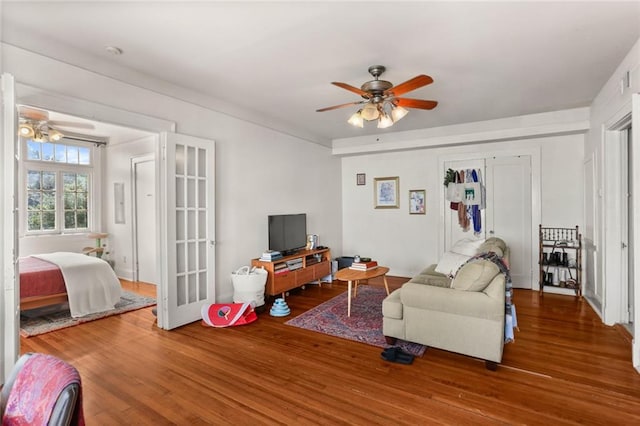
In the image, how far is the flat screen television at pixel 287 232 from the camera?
489 cm

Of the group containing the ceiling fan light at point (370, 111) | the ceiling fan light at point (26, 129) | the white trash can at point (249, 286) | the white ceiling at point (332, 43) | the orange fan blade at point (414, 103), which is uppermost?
the white ceiling at point (332, 43)

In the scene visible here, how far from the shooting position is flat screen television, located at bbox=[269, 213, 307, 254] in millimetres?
4895

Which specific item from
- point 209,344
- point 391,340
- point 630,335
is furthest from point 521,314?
point 209,344

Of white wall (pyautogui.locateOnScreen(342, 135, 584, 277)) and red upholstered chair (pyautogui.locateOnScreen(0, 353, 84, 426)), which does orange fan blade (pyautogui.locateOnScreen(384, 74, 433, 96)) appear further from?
white wall (pyautogui.locateOnScreen(342, 135, 584, 277))

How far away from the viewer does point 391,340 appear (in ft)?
10.3

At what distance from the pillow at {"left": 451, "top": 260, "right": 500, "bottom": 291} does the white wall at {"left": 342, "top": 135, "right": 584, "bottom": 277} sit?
3.14m

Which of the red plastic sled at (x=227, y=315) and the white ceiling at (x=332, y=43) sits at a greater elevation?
the white ceiling at (x=332, y=43)

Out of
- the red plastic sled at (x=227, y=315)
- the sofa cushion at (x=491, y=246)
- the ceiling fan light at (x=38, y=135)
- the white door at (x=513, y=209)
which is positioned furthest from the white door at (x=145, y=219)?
the white door at (x=513, y=209)

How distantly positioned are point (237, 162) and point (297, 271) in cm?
178

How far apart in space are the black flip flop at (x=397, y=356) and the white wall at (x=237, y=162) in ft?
7.61

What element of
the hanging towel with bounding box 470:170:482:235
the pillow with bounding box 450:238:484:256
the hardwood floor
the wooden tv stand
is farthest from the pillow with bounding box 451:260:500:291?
the hanging towel with bounding box 470:170:482:235

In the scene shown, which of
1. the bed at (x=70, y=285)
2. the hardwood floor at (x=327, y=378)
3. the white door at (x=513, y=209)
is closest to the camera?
the hardwood floor at (x=327, y=378)

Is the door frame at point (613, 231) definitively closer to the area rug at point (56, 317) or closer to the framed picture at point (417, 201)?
the framed picture at point (417, 201)

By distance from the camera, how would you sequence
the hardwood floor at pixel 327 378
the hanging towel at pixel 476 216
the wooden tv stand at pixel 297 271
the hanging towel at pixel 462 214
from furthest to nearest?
the hanging towel at pixel 462 214 → the hanging towel at pixel 476 216 → the wooden tv stand at pixel 297 271 → the hardwood floor at pixel 327 378
